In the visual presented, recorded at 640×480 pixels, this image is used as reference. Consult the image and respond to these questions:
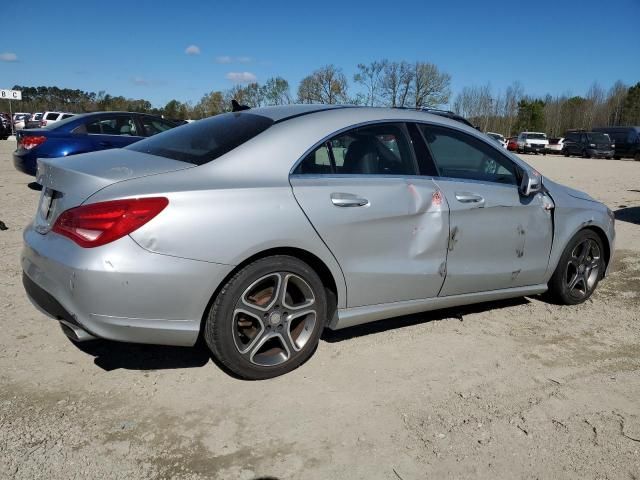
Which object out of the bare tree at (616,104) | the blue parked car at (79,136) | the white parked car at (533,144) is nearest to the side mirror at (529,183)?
the blue parked car at (79,136)

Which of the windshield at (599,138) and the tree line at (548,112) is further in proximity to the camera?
the tree line at (548,112)

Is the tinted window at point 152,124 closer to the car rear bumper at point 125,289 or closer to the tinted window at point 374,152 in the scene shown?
the tinted window at point 374,152

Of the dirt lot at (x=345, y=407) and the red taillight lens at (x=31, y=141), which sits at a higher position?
the red taillight lens at (x=31, y=141)

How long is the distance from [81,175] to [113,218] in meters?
0.41

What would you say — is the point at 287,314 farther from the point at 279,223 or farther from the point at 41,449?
the point at 41,449

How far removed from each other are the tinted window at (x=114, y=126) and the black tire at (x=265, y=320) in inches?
320

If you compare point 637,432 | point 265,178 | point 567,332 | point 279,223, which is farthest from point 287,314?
point 567,332

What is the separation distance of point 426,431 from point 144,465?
1.33 meters

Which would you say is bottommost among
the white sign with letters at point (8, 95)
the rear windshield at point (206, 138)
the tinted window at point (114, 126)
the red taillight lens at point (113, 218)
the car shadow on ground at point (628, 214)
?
the car shadow on ground at point (628, 214)

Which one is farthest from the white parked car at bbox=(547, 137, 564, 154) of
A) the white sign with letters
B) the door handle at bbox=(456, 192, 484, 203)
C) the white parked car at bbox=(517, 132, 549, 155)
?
the door handle at bbox=(456, 192, 484, 203)

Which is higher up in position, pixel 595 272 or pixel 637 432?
pixel 595 272

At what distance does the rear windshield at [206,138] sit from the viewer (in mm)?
3113

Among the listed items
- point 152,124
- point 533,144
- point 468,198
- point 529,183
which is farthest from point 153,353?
point 533,144

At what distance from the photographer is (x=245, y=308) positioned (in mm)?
2941
